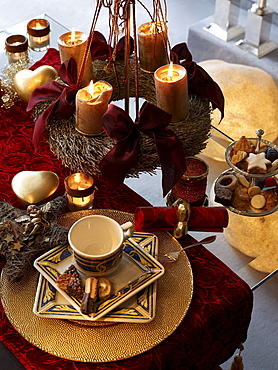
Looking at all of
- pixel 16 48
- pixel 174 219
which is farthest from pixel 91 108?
pixel 16 48

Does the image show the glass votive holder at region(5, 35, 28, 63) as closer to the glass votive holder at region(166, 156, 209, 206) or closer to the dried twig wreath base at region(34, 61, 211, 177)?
the dried twig wreath base at region(34, 61, 211, 177)

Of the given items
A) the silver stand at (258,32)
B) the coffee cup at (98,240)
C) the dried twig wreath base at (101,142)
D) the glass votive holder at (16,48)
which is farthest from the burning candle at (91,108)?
the silver stand at (258,32)

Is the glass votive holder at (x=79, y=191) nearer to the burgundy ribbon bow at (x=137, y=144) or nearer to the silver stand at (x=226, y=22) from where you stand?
the burgundy ribbon bow at (x=137, y=144)

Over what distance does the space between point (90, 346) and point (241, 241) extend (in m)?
0.41

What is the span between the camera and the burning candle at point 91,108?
1101 millimetres

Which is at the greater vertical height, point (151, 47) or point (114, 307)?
point (151, 47)

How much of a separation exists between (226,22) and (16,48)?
4.07 ft

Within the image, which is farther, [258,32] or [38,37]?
[258,32]

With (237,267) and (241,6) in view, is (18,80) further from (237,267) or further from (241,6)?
(241,6)

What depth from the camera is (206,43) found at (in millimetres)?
2492

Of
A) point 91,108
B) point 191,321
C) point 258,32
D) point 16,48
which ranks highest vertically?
point 91,108

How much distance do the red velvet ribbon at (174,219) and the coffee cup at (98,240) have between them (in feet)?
0.32

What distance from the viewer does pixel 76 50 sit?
4.09ft

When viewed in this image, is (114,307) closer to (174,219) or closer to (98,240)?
(98,240)
